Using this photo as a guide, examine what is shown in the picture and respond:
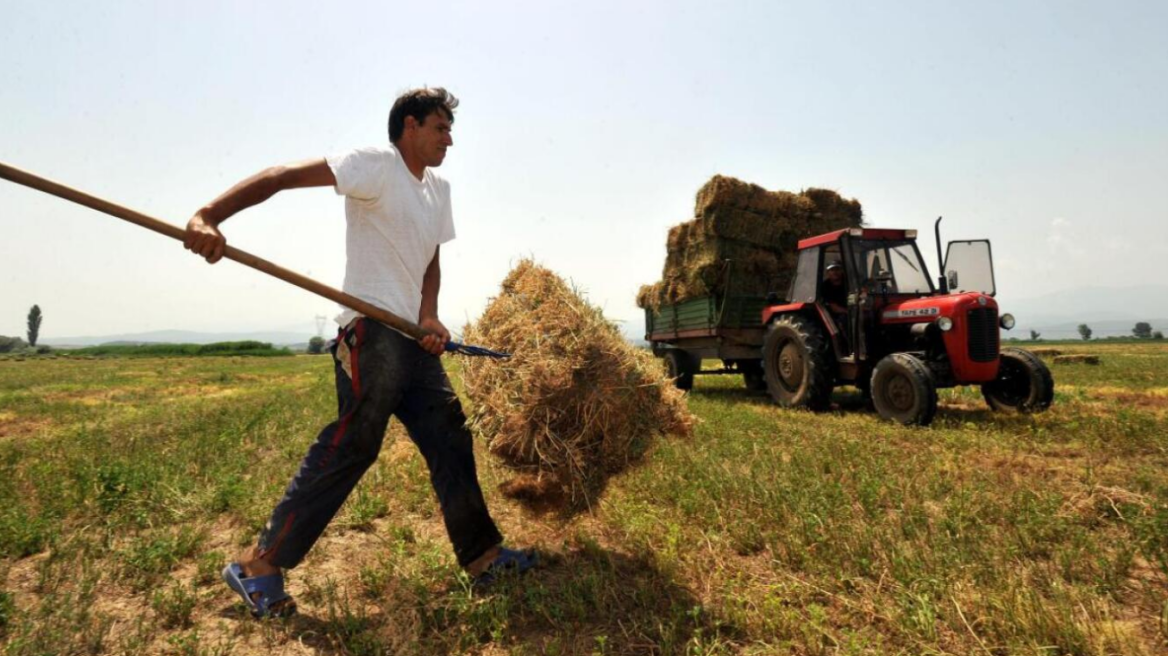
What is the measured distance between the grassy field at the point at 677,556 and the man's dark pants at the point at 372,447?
0.29 metres

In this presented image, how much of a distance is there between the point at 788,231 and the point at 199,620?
9.70 m

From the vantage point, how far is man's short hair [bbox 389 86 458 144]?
9.89 feet

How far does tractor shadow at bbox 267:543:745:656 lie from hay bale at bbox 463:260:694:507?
0.46 m

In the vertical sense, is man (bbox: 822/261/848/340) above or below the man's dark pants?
above

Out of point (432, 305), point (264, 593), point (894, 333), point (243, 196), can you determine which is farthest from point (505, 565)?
point (894, 333)

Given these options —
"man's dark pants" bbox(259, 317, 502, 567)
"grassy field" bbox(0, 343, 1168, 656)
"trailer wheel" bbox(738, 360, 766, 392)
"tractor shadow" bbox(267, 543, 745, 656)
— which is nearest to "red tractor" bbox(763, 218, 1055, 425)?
"grassy field" bbox(0, 343, 1168, 656)

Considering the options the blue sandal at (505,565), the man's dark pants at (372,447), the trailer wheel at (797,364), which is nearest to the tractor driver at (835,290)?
the trailer wheel at (797,364)

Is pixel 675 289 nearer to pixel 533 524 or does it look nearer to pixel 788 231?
pixel 788 231

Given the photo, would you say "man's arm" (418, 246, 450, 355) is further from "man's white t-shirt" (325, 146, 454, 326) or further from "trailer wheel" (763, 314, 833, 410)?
"trailer wheel" (763, 314, 833, 410)

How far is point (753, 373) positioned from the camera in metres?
10.7

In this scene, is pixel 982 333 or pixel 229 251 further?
pixel 982 333

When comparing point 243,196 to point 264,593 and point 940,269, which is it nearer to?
point 264,593

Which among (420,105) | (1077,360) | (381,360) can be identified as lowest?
(1077,360)

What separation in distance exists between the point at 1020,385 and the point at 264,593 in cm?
799
